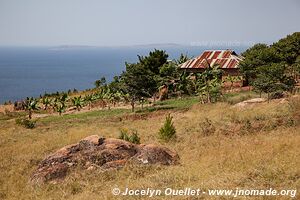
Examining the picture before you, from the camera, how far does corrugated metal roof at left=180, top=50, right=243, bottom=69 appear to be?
44.2m

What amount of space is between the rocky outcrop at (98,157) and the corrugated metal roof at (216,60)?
34751 mm

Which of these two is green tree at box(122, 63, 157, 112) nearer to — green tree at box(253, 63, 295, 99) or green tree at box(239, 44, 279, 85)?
green tree at box(253, 63, 295, 99)

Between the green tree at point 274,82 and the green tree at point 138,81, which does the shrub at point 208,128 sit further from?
the green tree at point 138,81

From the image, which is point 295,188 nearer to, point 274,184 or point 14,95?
point 274,184

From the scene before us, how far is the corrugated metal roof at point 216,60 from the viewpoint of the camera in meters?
44.2

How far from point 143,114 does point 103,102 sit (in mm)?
13285

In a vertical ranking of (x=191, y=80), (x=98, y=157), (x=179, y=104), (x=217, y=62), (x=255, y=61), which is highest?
(x=255, y=61)

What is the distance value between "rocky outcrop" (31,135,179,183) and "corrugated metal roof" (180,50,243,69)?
3475 centimetres

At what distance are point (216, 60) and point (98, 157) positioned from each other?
37.7 metres

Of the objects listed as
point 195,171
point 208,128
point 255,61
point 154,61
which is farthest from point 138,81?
point 195,171

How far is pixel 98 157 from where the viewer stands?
406 inches

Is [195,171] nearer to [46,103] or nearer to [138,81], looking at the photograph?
[138,81]

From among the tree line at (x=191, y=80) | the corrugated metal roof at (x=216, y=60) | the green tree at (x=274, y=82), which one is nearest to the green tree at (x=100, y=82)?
the tree line at (x=191, y=80)

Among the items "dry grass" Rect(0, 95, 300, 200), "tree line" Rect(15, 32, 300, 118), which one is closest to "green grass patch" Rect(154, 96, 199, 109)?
"tree line" Rect(15, 32, 300, 118)
